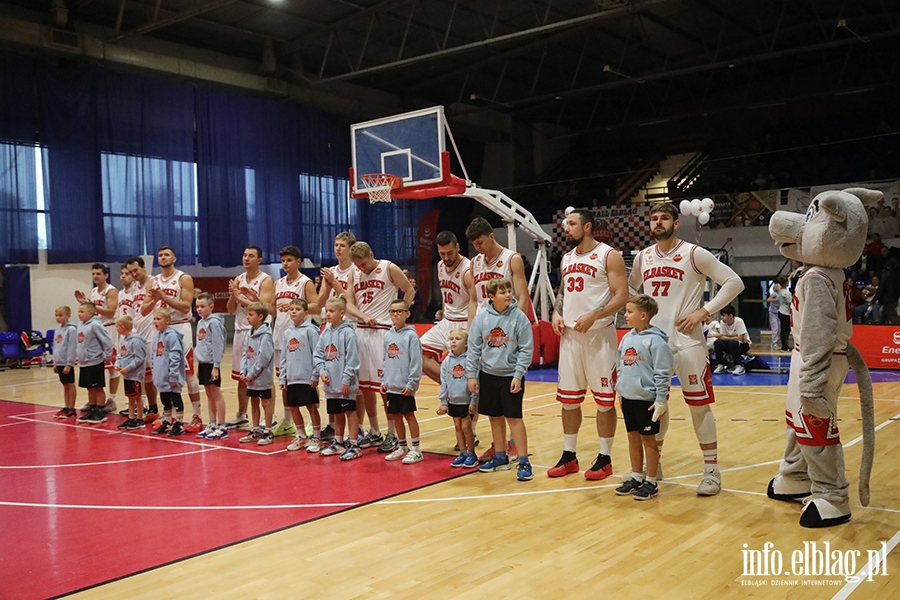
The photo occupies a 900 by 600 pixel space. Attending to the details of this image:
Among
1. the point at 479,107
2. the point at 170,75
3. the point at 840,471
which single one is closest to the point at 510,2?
the point at 479,107

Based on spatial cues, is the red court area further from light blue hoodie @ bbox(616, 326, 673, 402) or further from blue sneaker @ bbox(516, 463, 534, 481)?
light blue hoodie @ bbox(616, 326, 673, 402)

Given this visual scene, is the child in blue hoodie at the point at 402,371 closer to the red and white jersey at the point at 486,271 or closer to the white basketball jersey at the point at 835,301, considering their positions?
the red and white jersey at the point at 486,271

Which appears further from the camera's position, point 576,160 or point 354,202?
point 576,160

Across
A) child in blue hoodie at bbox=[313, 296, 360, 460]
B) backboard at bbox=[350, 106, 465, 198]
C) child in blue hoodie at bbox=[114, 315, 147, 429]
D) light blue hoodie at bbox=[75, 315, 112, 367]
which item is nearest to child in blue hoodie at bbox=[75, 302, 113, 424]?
light blue hoodie at bbox=[75, 315, 112, 367]

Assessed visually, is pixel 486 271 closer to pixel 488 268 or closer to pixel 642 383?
pixel 488 268

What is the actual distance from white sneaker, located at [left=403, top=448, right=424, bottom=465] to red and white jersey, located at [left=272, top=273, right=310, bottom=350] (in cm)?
204

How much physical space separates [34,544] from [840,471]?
15.5ft

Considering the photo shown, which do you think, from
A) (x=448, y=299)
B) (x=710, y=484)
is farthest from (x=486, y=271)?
(x=710, y=484)

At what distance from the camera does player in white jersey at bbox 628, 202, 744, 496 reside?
5.17 m

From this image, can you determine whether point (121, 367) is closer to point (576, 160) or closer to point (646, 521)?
point (646, 521)

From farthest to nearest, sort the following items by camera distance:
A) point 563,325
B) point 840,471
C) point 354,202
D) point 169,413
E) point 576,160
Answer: point 576,160 < point 354,202 < point 169,413 < point 563,325 < point 840,471

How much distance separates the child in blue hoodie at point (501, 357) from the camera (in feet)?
18.9

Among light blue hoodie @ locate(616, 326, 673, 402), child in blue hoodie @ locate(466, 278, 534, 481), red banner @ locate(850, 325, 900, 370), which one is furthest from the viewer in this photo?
red banner @ locate(850, 325, 900, 370)

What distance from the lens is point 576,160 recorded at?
26.4m
